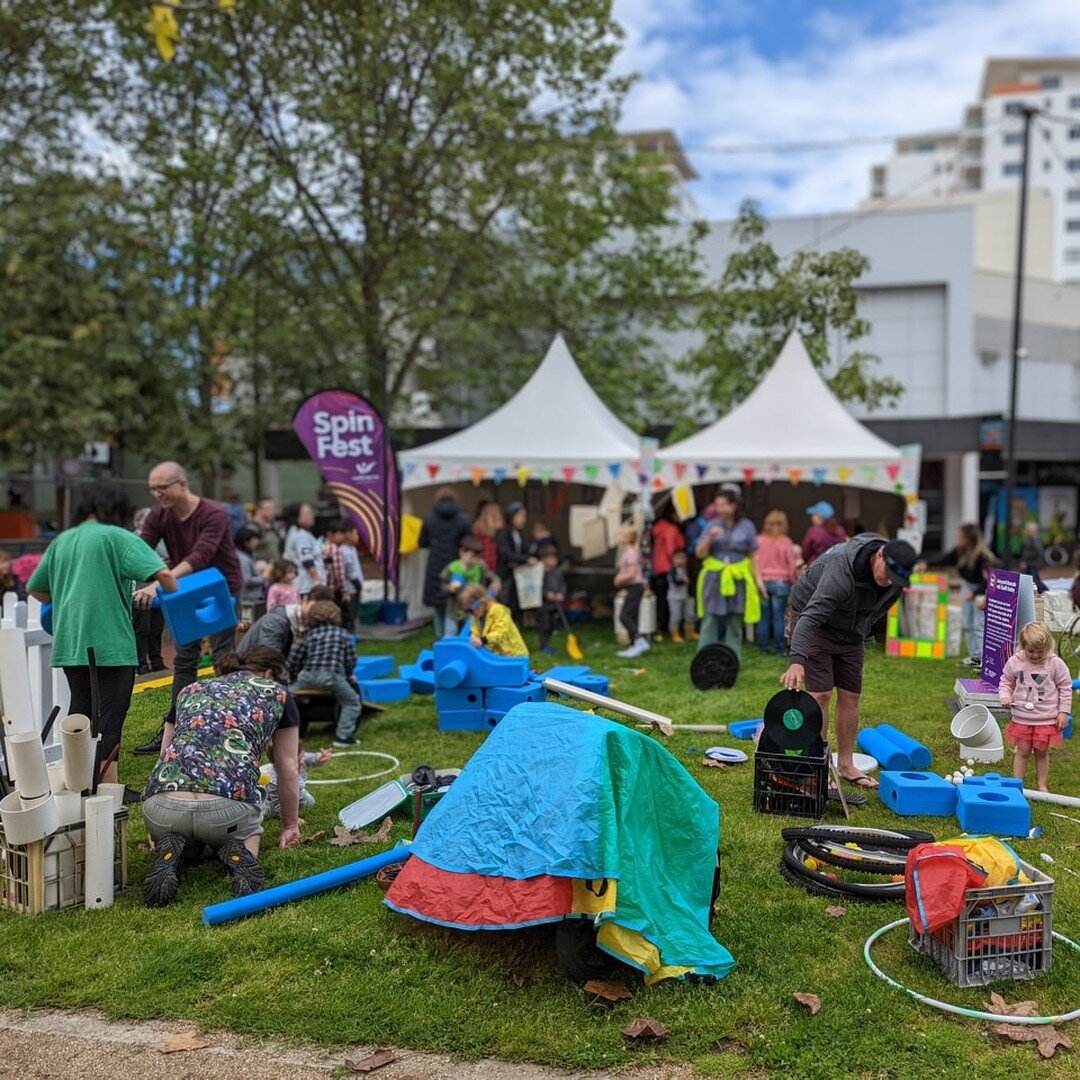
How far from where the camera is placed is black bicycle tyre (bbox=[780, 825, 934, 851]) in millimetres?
4906

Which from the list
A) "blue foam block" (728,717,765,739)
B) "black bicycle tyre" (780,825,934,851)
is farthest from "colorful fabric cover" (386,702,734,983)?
"blue foam block" (728,717,765,739)

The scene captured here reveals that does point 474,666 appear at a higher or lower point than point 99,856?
higher

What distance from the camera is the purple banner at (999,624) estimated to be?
7.65 meters

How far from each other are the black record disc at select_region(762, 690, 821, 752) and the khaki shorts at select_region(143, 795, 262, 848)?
2904 mm

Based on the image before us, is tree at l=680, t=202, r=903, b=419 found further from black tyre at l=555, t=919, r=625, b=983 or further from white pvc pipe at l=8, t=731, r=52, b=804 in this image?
white pvc pipe at l=8, t=731, r=52, b=804

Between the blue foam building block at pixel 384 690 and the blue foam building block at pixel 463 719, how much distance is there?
1326 millimetres

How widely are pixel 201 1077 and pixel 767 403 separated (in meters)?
12.3

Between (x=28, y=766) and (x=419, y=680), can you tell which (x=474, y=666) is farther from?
(x=28, y=766)

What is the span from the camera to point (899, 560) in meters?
5.77

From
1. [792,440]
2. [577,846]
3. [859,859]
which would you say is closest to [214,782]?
[577,846]

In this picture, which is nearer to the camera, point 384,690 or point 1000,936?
point 1000,936

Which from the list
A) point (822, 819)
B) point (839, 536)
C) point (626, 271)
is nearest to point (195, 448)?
point (626, 271)

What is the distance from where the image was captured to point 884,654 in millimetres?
11336

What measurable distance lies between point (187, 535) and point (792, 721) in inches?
163
